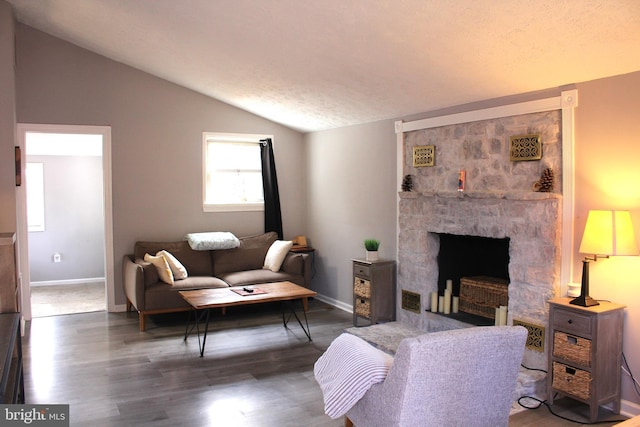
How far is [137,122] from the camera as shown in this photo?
6.41 meters

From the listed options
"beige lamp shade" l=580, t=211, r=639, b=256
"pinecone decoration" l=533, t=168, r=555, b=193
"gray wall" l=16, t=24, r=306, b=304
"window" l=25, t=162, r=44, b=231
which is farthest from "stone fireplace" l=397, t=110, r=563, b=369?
"window" l=25, t=162, r=44, b=231

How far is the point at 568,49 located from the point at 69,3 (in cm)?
429

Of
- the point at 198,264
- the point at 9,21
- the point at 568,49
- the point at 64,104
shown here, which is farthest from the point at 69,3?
the point at 568,49

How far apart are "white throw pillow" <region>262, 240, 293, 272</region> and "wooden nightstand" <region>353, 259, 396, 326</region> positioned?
1.25 meters

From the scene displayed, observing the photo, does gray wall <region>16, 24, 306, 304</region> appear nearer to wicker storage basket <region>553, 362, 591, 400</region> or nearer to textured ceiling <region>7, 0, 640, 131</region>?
textured ceiling <region>7, 0, 640, 131</region>

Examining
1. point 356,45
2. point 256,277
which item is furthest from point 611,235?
point 256,277

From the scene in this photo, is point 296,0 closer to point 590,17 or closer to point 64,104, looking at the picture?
point 590,17

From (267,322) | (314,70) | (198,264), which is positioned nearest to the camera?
(314,70)

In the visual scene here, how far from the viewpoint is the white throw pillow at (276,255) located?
21.1 feet

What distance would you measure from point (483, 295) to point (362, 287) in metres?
1.27

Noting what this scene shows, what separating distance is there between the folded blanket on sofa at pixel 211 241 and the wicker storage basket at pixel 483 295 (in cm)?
292

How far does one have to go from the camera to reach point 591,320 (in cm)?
328

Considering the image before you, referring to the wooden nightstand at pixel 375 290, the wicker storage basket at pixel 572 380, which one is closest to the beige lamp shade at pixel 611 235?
the wicker storage basket at pixel 572 380

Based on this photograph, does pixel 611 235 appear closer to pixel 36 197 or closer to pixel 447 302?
pixel 447 302
